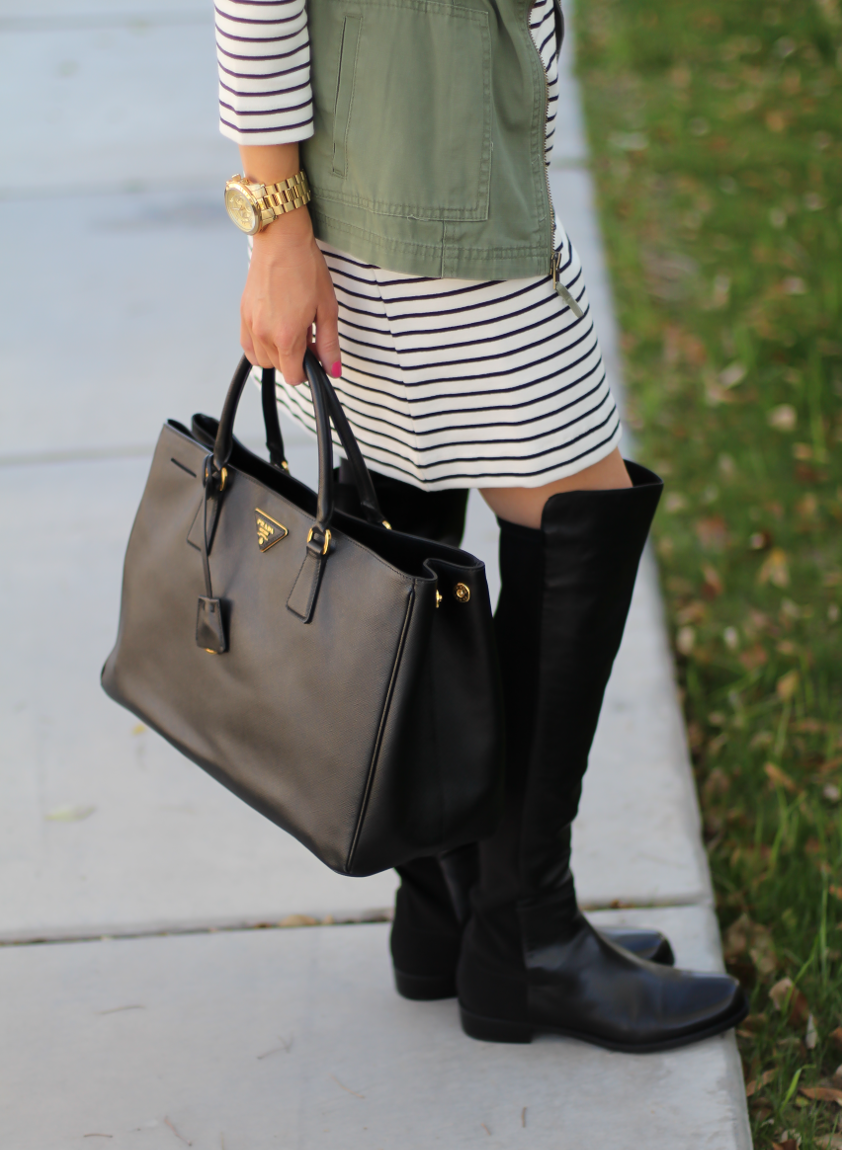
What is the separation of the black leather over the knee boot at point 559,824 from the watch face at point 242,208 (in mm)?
443

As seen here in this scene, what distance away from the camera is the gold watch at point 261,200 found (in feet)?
3.76

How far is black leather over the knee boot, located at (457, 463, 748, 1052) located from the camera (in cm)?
131

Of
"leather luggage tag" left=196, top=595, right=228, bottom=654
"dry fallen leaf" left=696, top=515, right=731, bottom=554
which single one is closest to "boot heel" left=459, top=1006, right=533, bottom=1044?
"leather luggage tag" left=196, top=595, right=228, bottom=654

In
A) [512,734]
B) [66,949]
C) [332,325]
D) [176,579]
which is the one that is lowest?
[66,949]

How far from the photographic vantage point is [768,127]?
15.5ft

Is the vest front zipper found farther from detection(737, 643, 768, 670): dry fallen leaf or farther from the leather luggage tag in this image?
detection(737, 643, 768, 670): dry fallen leaf

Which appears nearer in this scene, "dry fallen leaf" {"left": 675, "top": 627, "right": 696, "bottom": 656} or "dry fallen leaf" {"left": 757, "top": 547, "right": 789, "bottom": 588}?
"dry fallen leaf" {"left": 675, "top": 627, "right": 696, "bottom": 656}

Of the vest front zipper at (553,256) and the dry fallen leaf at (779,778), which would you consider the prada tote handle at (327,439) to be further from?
the dry fallen leaf at (779,778)

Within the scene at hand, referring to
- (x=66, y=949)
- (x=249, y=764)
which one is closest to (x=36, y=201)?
(x=66, y=949)

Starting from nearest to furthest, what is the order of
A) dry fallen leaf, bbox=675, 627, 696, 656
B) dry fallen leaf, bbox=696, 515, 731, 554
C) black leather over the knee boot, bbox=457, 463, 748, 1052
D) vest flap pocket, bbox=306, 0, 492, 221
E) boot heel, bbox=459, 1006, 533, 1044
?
1. vest flap pocket, bbox=306, 0, 492, 221
2. black leather over the knee boot, bbox=457, 463, 748, 1052
3. boot heel, bbox=459, 1006, 533, 1044
4. dry fallen leaf, bbox=675, 627, 696, 656
5. dry fallen leaf, bbox=696, 515, 731, 554

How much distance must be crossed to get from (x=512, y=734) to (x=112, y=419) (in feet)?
7.21

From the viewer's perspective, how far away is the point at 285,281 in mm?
1157

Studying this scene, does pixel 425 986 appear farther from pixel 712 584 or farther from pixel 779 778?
pixel 712 584

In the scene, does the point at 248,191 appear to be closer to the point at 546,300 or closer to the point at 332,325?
the point at 332,325
